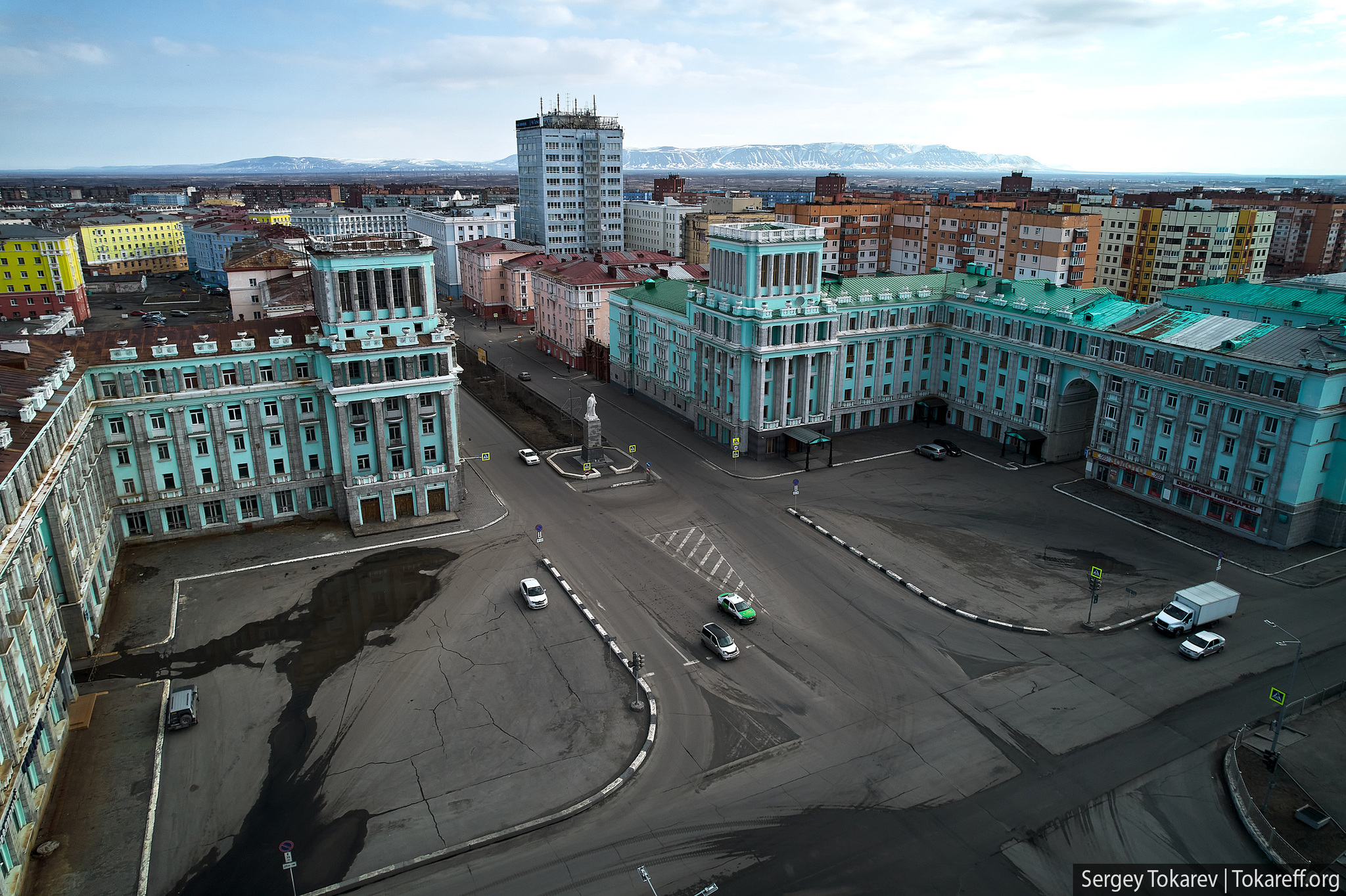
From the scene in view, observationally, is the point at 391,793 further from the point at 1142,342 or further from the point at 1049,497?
the point at 1142,342

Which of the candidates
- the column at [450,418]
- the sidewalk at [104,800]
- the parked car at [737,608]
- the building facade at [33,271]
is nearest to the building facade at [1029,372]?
the column at [450,418]

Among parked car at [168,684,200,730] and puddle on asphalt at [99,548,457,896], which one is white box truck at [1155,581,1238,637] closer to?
puddle on asphalt at [99,548,457,896]

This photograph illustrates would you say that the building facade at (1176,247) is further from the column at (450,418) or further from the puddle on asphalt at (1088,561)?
the column at (450,418)

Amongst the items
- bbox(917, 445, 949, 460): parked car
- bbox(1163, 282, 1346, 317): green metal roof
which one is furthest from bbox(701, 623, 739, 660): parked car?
bbox(1163, 282, 1346, 317): green metal roof

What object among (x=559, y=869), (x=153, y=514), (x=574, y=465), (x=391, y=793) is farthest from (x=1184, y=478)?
(x=153, y=514)

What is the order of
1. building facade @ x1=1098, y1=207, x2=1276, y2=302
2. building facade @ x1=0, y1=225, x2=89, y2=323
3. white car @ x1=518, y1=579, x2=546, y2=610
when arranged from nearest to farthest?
white car @ x1=518, y1=579, x2=546, y2=610
building facade @ x1=0, y1=225, x2=89, y2=323
building facade @ x1=1098, y1=207, x2=1276, y2=302

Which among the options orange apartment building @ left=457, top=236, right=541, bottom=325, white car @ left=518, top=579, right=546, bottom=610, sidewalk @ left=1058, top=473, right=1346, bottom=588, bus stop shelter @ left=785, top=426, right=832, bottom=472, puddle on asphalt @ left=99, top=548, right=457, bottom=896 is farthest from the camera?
orange apartment building @ left=457, top=236, right=541, bottom=325

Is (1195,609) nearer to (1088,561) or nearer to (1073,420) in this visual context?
(1088,561)

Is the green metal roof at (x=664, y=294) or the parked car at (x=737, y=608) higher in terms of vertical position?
the green metal roof at (x=664, y=294)
